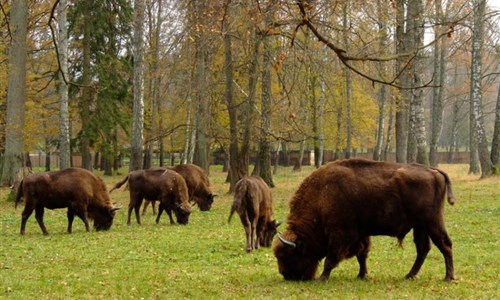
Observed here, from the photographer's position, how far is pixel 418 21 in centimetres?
2605

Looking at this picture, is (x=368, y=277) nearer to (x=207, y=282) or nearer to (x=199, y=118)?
(x=207, y=282)

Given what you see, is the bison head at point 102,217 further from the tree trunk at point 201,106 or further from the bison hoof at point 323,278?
the tree trunk at point 201,106

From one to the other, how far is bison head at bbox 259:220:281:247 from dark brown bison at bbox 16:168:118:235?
203 inches

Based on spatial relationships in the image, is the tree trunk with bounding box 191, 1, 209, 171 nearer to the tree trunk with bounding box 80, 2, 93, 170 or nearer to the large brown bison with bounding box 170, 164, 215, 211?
the large brown bison with bounding box 170, 164, 215, 211

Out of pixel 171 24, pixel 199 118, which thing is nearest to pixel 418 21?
pixel 199 118

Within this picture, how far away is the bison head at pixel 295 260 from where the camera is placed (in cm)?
986

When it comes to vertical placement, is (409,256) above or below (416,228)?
below

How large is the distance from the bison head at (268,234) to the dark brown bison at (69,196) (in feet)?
16.9

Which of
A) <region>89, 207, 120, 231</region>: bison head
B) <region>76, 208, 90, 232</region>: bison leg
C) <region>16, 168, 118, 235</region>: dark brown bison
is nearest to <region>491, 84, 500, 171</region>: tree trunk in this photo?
<region>89, 207, 120, 231</region>: bison head

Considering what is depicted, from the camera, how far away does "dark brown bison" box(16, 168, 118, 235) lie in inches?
652

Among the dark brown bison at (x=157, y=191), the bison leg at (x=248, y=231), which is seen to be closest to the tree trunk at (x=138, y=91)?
the dark brown bison at (x=157, y=191)

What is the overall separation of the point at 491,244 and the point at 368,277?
13.8 feet

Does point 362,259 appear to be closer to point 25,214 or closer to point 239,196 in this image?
point 239,196

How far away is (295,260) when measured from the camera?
9.86 metres
